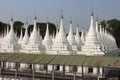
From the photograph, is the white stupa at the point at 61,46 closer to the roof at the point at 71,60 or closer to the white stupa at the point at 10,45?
the white stupa at the point at 10,45

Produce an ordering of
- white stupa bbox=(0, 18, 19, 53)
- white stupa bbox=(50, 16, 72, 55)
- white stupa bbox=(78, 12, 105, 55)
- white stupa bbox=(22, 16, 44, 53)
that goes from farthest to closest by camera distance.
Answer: white stupa bbox=(0, 18, 19, 53) → white stupa bbox=(22, 16, 44, 53) → white stupa bbox=(50, 16, 72, 55) → white stupa bbox=(78, 12, 105, 55)

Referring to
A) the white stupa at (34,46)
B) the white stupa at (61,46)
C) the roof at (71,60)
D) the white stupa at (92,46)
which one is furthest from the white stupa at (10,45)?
the white stupa at (92,46)

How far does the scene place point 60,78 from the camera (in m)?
25.2

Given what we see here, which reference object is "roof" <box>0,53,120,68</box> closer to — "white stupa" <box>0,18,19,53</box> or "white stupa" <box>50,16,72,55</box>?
"white stupa" <box>50,16,72,55</box>

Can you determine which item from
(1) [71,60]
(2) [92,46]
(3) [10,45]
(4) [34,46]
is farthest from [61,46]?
(1) [71,60]

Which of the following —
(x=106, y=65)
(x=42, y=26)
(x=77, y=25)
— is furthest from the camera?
(x=42, y=26)

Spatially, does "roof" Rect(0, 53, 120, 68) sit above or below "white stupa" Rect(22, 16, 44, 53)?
below

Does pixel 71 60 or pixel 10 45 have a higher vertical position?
pixel 10 45

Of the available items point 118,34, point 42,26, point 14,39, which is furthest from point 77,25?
point 42,26

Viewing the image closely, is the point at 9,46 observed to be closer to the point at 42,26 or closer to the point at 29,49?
the point at 29,49

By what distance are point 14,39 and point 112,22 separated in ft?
213

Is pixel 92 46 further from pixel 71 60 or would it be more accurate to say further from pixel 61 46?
pixel 71 60

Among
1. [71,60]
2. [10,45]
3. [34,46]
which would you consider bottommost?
[71,60]

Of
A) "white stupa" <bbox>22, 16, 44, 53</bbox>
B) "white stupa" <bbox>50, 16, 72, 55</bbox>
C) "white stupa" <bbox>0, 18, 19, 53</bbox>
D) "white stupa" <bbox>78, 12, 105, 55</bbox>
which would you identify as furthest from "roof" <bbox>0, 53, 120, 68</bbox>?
"white stupa" <bbox>0, 18, 19, 53</bbox>
